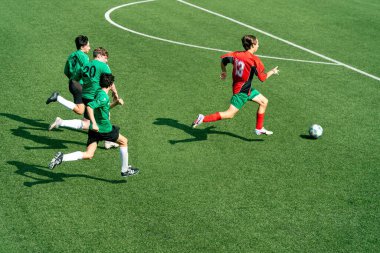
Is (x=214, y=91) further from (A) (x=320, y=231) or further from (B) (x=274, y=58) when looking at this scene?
(A) (x=320, y=231)

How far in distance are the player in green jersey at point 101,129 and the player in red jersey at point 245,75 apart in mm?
2516

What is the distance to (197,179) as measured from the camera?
1191 cm

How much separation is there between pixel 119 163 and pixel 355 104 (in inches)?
295

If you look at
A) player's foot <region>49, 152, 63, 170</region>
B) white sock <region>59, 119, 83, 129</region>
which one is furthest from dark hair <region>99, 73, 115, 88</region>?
white sock <region>59, 119, 83, 129</region>

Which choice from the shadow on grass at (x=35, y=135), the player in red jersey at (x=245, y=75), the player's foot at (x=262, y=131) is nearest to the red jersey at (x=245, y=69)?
the player in red jersey at (x=245, y=75)

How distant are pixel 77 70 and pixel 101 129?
8.13 feet

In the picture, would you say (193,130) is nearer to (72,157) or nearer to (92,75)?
(92,75)

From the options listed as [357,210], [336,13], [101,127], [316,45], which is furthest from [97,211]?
[336,13]

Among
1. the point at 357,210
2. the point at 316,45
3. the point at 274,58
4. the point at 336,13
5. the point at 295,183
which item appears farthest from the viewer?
the point at 336,13

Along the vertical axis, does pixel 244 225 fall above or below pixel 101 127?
below

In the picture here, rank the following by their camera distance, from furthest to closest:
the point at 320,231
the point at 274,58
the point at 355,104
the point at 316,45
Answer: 1. the point at 316,45
2. the point at 274,58
3. the point at 355,104
4. the point at 320,231

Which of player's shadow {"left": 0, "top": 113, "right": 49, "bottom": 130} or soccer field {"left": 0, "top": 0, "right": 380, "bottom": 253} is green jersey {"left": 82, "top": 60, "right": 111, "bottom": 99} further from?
player's shadow {"left": 0, "top": 113, "right": 49, "bottom": 130}

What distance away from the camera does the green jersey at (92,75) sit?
1257 cm

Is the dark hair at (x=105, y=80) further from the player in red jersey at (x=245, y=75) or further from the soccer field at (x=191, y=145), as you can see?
the player in red jersey at (x=245, y=75)
